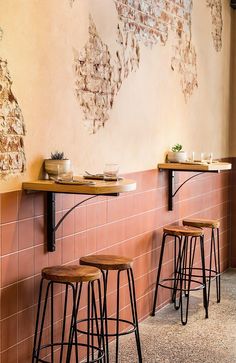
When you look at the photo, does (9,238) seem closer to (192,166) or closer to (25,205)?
(25,205)

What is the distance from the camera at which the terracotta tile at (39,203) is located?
10.9 ft

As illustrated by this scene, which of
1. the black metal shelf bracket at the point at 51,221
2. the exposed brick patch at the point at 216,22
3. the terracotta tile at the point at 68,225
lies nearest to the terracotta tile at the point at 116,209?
the terracotta tile at the point at 68,225

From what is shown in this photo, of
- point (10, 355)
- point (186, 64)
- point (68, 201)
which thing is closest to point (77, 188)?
point (68, 201)

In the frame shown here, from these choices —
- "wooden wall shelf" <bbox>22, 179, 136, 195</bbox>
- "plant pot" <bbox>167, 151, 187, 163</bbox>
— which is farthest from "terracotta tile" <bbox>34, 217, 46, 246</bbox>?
"plant pot" <bbox>167, 151, 187, 163</bbox>

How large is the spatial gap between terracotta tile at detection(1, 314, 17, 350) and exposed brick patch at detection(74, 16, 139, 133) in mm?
1328

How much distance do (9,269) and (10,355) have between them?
0.47 metres

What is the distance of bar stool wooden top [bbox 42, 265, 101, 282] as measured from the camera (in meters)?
3.14

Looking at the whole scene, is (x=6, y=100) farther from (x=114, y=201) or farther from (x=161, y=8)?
(x=161, y=8)

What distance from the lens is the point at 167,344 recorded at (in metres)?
4.19

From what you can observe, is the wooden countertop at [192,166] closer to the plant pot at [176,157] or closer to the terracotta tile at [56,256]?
the plant pot at [176,157]

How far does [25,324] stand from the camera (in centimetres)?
329

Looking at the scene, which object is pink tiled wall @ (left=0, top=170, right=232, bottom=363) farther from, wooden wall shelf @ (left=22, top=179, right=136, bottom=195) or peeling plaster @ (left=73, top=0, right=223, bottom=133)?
peeling plaster @ (left=73, top=0, right=223, bottom=133)

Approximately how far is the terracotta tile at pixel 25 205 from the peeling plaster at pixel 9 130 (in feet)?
0.46

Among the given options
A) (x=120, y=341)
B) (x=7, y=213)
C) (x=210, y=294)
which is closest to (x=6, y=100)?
(x=7, y=213)
